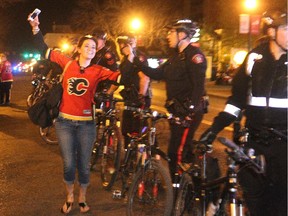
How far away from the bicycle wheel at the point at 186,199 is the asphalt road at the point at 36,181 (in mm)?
1232


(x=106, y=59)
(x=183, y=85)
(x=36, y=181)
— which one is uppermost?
(x=106, y=59)

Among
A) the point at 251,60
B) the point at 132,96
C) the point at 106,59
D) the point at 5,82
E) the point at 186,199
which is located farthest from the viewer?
the point at 5,82

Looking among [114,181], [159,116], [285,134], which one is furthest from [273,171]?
[114,181]

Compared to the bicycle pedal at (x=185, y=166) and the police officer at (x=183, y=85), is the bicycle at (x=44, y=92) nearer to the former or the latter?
the police officer at (x=183, y=85)

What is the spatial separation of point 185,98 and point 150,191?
1.07 m

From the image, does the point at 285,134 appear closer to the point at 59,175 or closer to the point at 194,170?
the point at 194,170

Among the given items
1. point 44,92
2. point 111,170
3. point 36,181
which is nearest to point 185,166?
point 111,170

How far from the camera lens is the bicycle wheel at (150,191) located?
455cm

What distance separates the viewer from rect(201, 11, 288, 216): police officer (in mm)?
3512

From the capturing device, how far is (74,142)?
5203mm

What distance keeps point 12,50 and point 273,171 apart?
86.4 m

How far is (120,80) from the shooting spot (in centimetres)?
538

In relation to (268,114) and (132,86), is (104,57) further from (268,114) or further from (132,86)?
(268,114)

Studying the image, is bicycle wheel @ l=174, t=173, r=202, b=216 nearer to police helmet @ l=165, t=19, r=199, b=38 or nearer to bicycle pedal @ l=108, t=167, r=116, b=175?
police helmet @ l=165, t=19, r=199, b=38
